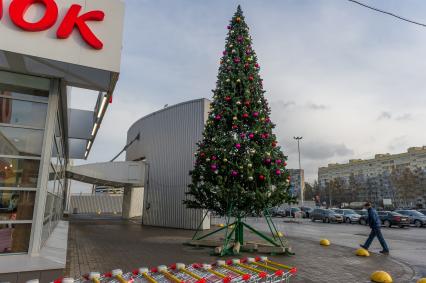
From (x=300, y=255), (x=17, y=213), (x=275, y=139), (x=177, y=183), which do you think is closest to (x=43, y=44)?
(x=17, y=213)

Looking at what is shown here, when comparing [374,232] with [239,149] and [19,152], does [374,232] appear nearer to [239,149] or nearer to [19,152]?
[239,149]

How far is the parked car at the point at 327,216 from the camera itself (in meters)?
29.5

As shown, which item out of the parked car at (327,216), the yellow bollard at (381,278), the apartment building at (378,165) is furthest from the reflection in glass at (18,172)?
the apartment building at (378,165)

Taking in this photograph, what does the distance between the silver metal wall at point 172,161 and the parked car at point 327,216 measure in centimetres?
1677

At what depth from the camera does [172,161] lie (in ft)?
64.7

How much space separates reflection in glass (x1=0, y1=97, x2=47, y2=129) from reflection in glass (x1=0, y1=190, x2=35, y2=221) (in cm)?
127

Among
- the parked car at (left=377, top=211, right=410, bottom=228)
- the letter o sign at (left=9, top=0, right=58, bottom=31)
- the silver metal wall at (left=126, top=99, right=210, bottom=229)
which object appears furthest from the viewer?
the parked car at (left=377, top=211, right=410, bottom=228)

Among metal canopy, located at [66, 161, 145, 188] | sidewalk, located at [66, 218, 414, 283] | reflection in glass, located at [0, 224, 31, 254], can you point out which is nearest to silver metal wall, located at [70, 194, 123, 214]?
metal canopy, located at [66, 161, 145, 188]

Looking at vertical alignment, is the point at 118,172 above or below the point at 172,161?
below

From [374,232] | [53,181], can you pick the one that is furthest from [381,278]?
[53,181]

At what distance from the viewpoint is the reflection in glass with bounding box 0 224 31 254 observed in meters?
5.16

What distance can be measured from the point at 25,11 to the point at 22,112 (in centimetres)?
182

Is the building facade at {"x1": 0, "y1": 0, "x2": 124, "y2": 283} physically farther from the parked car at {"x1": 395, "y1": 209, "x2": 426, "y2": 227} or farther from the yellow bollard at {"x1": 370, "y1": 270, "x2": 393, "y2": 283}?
the parked car at {"x1": 395, "y1": 209, "x2": 426, "y2": 227}

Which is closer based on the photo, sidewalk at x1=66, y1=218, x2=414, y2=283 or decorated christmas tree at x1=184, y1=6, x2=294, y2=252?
sidewalk at x1=66, y1=218, x2=414, y2=283
